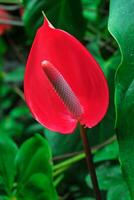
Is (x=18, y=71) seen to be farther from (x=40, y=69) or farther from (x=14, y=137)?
(x=40, y=69)

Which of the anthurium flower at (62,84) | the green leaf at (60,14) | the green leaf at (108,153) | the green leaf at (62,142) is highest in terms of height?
the anthurium flower at (62,84)

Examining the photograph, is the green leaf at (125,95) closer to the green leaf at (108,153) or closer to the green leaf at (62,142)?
the green leaf at (108,153)

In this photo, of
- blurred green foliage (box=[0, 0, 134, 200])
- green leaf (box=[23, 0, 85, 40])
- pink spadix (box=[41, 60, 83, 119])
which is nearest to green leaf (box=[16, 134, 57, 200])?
blurred green foliage (box=[0, 0, 134, 200])

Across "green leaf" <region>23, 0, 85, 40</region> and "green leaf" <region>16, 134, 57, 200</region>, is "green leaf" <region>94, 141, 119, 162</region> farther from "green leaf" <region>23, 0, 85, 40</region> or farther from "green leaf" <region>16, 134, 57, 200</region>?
"green leaf" <region>23, 0, 85, 40</region>

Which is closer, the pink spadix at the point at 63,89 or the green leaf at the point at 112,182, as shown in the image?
the pink spadix at the point at 63,89

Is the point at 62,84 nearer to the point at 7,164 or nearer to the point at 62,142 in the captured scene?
the point at 7,164

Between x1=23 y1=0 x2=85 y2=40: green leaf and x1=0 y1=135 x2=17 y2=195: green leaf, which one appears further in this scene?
x1=23 y1=0 x2=85 y2=40: green leaf

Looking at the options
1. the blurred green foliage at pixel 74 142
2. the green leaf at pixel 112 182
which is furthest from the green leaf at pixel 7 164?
the green leaf at pixel 112 182

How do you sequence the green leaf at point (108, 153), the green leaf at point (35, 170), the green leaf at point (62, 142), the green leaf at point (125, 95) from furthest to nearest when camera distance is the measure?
1. the green leaf at point (62, 142)
2. the green leaf at point (108, 153)
3. the green leaf at point (35, 170)
4. the green leaf at point (125, 95)
